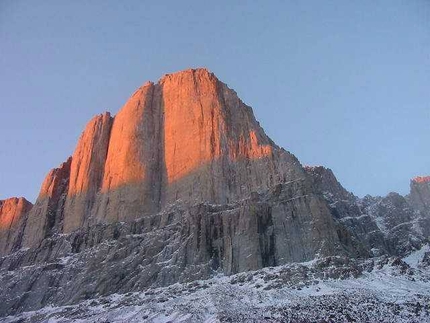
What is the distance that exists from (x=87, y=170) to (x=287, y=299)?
50825 mm

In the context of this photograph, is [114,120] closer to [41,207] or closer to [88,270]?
[41,207]

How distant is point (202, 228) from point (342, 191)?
4569 centimetres

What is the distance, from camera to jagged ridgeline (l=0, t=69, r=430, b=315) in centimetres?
6456

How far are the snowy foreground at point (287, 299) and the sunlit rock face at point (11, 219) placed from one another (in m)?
26.6

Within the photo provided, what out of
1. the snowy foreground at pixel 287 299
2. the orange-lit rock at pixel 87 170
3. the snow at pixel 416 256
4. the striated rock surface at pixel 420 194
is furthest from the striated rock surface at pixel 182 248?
the striated rock surface at pixel 420 194

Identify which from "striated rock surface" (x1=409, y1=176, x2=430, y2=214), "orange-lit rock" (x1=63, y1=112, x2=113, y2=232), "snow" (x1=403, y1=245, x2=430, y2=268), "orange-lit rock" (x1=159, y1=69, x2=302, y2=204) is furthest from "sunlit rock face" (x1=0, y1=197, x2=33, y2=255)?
"striated rock surface" (x1=409, y1=176, x2=430, y2=214)

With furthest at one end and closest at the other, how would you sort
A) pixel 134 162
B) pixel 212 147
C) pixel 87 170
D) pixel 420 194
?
pixel 420 194 → pixel 87 170 → pixel 134 162 → pixel 212 147

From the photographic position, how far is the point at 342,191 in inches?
4107

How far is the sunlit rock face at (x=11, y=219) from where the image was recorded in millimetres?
87550

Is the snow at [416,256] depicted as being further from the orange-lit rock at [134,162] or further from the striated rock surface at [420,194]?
the striated rock surface at [420,194]

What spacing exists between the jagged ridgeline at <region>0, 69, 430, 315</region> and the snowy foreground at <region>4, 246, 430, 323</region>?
380 centimetres

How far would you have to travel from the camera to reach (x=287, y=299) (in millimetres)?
48844

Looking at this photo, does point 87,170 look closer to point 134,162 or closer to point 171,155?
point 134,162

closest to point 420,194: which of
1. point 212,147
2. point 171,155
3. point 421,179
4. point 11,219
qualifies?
point 421,179
